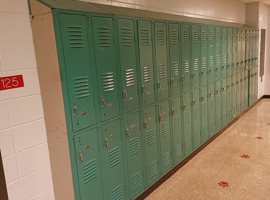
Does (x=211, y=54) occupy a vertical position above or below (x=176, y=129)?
above

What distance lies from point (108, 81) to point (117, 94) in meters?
0.20

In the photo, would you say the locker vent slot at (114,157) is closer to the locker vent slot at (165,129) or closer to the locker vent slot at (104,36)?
the locker vent slot at (165,129)

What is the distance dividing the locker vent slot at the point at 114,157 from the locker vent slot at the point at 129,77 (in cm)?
73

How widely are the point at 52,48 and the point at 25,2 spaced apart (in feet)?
1.57

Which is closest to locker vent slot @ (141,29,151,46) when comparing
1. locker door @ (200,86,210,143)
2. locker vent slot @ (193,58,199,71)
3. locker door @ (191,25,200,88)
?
locker door @ (191,25,200,88)

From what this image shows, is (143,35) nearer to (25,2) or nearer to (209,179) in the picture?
(25,2)

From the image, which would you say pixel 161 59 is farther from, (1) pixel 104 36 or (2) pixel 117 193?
(2) pixel 117 193

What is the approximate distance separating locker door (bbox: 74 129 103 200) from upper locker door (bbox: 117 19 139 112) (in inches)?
23.0

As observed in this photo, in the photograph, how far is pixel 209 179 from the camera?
356cm

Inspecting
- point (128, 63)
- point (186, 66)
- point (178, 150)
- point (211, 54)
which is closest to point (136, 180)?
point (178, 150)

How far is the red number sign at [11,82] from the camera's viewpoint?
6.42 feet

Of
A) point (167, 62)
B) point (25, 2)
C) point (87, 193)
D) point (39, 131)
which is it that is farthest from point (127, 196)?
point (25, 2)

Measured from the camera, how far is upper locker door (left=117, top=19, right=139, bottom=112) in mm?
2631

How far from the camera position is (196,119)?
4.31 metres
